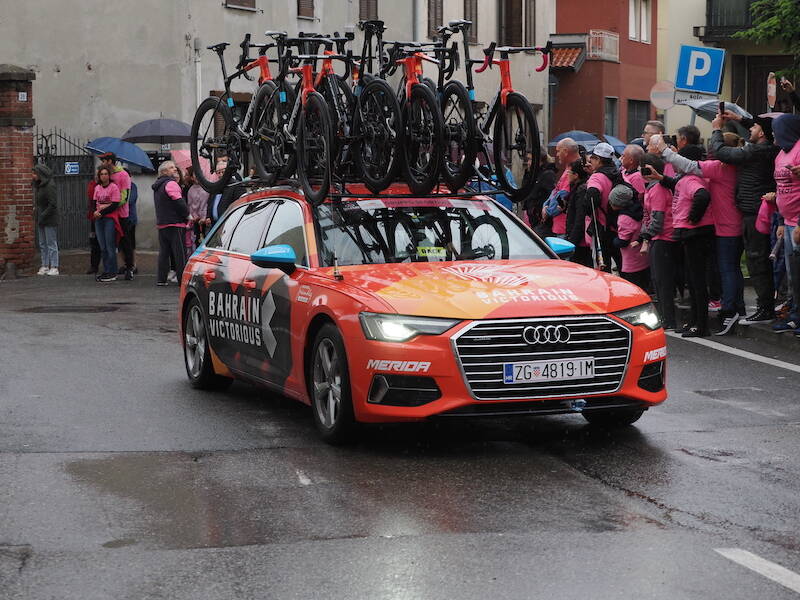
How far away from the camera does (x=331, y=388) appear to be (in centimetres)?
909

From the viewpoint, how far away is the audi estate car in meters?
8.53

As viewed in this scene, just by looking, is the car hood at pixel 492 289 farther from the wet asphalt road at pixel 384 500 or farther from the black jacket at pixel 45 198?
the black jacket at pixel 45 198

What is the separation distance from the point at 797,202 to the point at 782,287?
1705 millimetres

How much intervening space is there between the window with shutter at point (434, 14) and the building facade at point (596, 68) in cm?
902

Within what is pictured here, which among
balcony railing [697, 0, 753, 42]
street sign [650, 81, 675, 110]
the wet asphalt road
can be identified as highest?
balcony railing [697, 0, 753, 42]

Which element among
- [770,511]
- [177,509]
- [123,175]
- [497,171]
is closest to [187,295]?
[497,171]

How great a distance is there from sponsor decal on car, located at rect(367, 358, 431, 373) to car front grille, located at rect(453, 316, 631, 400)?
20 cm

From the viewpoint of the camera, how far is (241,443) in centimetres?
933

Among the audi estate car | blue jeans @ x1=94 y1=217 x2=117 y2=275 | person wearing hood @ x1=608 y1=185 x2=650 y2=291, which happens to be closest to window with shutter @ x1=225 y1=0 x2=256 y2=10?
blue jeans @ x1=94 y1=217 x2=117 y2=275

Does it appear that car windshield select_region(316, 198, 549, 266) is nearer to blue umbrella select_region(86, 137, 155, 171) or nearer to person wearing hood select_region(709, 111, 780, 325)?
person wearing hood select_region(709, 111, 780, 325)

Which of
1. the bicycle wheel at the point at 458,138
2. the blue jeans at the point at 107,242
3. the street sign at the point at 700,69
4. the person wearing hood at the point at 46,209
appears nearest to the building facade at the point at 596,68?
the person wearing hood at the point at 46,209

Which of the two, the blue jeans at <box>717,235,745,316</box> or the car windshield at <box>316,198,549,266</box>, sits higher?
the car windshield at <box>316,198,549,266</box>

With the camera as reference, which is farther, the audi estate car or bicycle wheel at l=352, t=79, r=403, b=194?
bicycle wheel at l=352, t=79, r=403, b=194

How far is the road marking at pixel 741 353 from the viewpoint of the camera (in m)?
12.9
